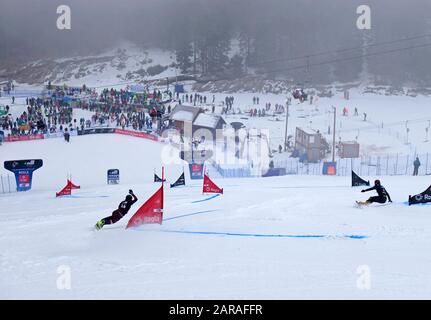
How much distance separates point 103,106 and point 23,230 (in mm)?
34700

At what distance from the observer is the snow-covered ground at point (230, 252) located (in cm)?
598

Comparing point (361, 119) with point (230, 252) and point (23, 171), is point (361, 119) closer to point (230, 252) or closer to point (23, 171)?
point (23, 171)

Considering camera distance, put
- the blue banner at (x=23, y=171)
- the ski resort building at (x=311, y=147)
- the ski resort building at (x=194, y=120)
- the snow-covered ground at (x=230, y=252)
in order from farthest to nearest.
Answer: the ski resort building at (x=194, y=120) < the ski resort building at (x=311, y=147) < the blue banner at (x=23, y=171) < the snow-covered ground at (x=230, y=252)

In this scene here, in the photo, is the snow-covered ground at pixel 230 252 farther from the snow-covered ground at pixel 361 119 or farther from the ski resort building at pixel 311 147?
the snow-covered ground at pixel 361 119

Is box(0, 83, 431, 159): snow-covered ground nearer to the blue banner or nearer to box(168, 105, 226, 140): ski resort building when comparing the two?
box(168, 105, 226, 140): ski resort building

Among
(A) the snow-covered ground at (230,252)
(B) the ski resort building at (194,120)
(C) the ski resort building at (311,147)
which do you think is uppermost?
(B) the ski resort building at (194,120)

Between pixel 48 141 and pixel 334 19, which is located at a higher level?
pixel 334 19

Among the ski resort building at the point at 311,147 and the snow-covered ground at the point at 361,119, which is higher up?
the snow-covered ground at the point at 361,119

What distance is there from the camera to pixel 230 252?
25.7ft

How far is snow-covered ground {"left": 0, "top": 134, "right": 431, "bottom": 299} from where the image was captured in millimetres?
5984

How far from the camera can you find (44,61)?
91.8m

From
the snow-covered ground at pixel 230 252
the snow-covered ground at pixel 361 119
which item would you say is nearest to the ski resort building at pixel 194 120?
the snow-covered ground at pixel 361 119
